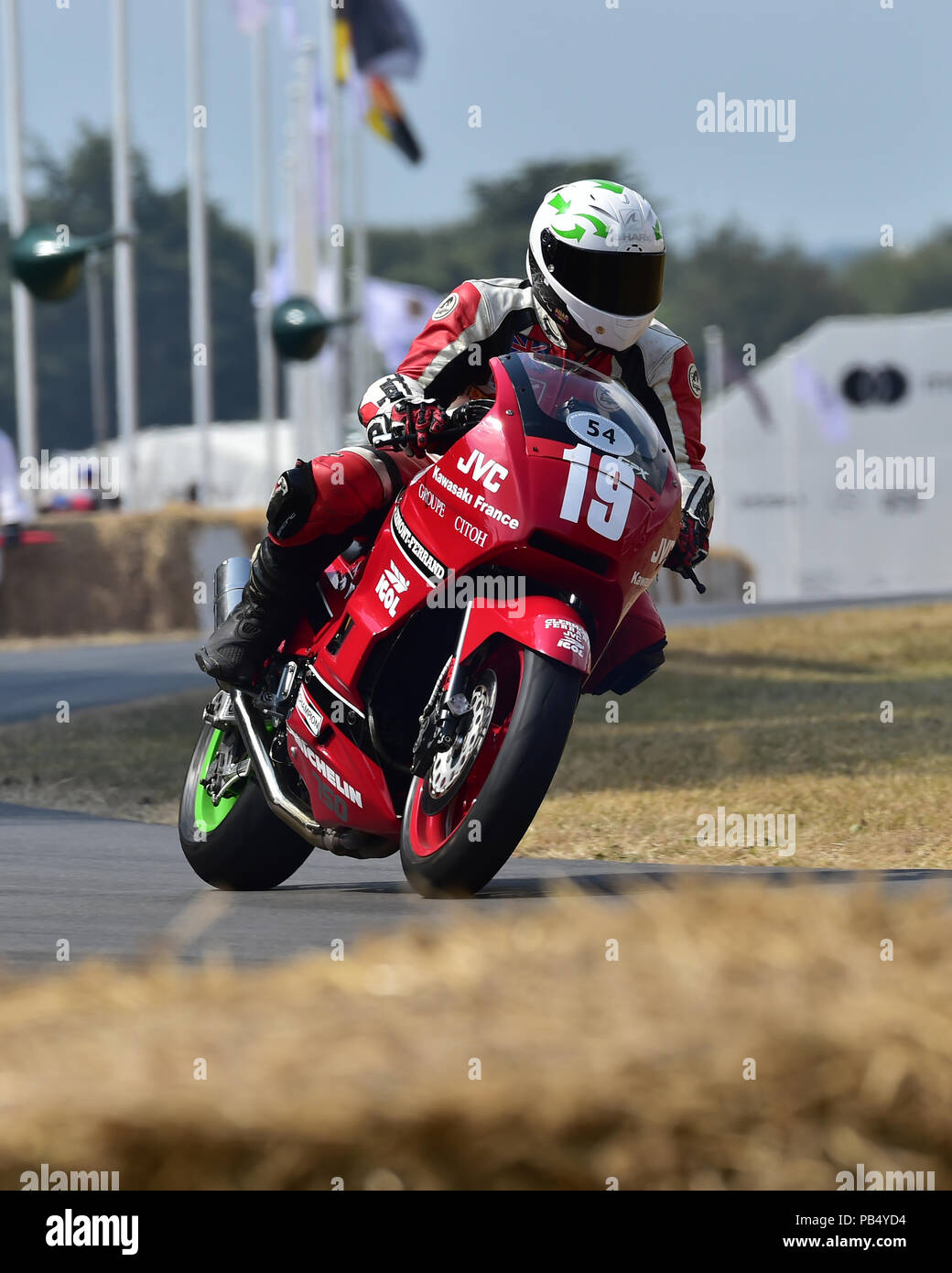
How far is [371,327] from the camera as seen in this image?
33.9 m

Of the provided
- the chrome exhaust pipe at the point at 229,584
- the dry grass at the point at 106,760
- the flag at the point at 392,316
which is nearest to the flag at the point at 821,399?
the flag at the point at 392,316

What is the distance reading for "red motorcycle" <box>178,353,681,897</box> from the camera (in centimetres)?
467

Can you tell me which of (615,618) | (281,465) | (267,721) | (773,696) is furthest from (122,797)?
(281,465)

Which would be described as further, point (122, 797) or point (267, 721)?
point (122, 797)

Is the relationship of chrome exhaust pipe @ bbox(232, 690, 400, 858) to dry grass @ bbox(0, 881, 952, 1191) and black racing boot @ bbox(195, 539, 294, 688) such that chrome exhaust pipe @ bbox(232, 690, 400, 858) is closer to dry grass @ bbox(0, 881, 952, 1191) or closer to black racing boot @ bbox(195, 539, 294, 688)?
black racing boot @ bbox(195, 539, 294, 688)

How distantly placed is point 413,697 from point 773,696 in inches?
270

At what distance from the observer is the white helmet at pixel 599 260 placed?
5.12 meters

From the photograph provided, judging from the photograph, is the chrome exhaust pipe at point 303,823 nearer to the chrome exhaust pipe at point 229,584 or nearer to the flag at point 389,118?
the chrome exhaust pipe at point 229,584

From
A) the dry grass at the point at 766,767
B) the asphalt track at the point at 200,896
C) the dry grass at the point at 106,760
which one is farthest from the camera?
the dry grass at the point at 106,760

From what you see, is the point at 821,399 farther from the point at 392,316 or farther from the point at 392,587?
the point at 392,587

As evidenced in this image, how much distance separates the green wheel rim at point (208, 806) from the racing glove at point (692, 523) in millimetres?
1321

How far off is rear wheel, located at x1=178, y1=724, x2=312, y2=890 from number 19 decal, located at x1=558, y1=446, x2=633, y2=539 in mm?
1211

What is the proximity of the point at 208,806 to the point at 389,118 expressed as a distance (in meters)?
25.2
